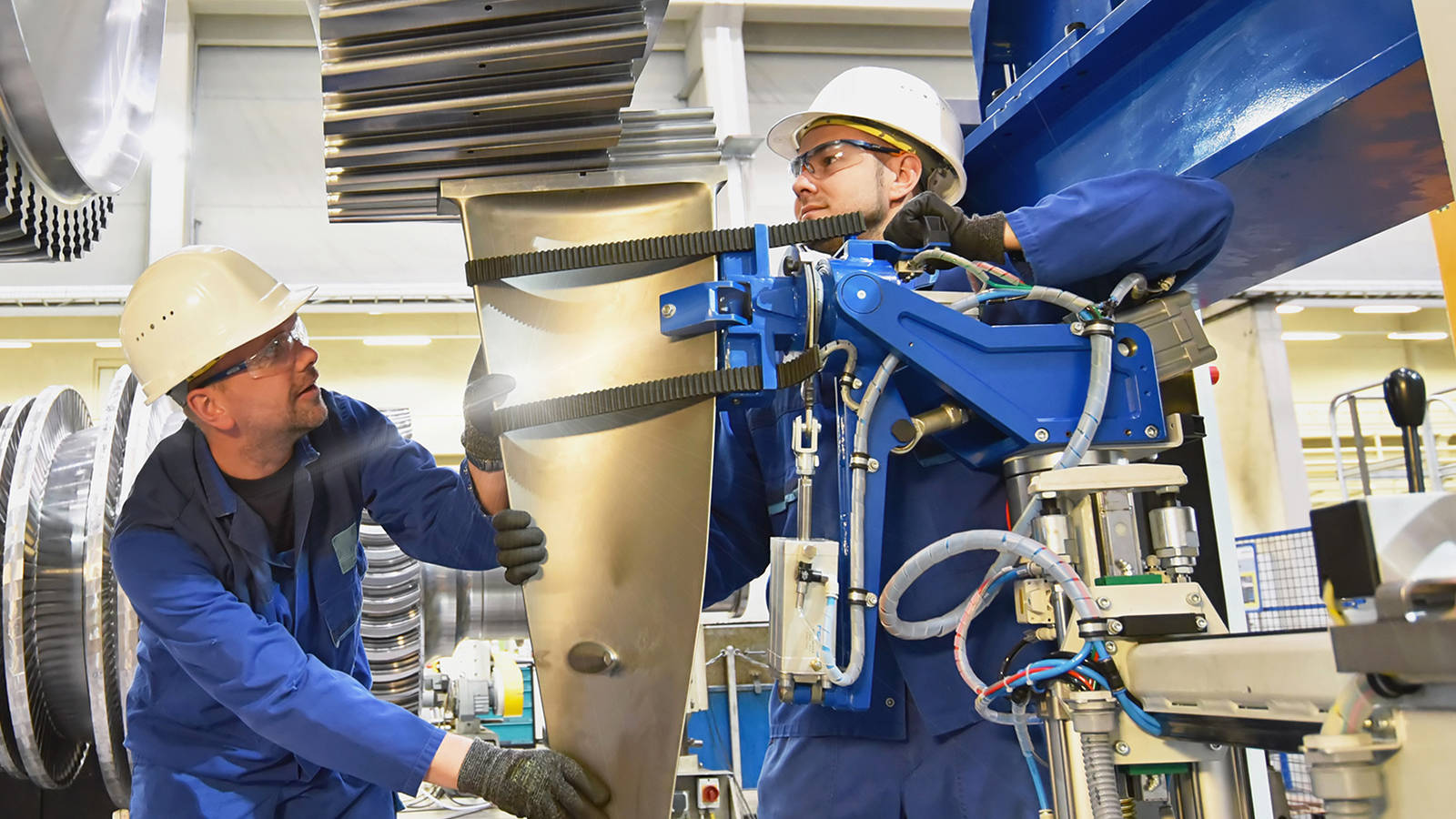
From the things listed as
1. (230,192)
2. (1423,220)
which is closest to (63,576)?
(230,192)

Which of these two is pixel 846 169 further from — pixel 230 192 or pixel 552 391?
pixel 230 192

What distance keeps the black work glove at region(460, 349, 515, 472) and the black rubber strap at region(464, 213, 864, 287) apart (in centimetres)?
14

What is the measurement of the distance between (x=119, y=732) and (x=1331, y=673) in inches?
118

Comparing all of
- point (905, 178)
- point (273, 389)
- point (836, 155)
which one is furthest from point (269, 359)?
point (905, 178)

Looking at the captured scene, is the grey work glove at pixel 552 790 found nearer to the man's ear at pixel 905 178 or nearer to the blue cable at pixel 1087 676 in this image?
the blue cable at pixel 1087 676

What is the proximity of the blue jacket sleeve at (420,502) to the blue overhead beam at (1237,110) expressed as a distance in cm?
140

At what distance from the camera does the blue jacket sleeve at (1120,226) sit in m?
1.50

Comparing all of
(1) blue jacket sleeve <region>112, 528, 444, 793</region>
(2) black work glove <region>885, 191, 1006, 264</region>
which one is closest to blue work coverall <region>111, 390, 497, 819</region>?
(1) blue jacket sleeve <region>112, 528, 444, 793</region>

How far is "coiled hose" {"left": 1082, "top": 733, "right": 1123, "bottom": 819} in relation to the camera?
3.83ft

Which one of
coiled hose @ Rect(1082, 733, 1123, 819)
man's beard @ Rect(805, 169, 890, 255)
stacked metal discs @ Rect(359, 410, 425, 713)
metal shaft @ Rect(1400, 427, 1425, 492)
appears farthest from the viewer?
Answer: stacked metal discs @ Rect(359, 410, 425, 713)

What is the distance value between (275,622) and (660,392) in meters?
1.01

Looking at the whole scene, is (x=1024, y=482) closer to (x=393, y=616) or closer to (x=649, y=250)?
(x=649, y=250)

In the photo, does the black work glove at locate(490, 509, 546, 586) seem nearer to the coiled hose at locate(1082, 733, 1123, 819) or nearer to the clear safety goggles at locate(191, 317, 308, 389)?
the coiled hose at locate(1082, 733, 1123, 819)

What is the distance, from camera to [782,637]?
143 cm
